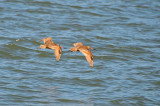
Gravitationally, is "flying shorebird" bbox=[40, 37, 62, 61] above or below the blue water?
above

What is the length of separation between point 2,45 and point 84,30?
3429 millimetres

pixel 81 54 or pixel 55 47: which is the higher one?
Result: pixel 55 47

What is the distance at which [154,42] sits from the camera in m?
15.8

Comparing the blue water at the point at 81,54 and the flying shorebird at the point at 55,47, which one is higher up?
Result: the flying shorebird at the point at 55,47

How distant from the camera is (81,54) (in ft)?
46.3

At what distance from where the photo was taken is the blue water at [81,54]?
10961mm

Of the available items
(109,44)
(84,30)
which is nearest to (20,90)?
(109,44)

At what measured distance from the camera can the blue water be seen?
36.0 feet

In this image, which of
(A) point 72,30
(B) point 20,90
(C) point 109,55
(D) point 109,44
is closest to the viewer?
(B) point 20,90

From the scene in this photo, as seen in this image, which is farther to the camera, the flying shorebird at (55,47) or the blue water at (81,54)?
the blue water at (81,54)

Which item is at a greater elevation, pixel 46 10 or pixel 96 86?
pixel 46 10

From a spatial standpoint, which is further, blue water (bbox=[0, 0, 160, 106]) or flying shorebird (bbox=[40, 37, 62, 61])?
blue water (bbox=[0, 0, 160, 106])

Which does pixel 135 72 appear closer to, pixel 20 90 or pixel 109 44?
pixel 109 44

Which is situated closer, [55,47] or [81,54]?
[55,47]
